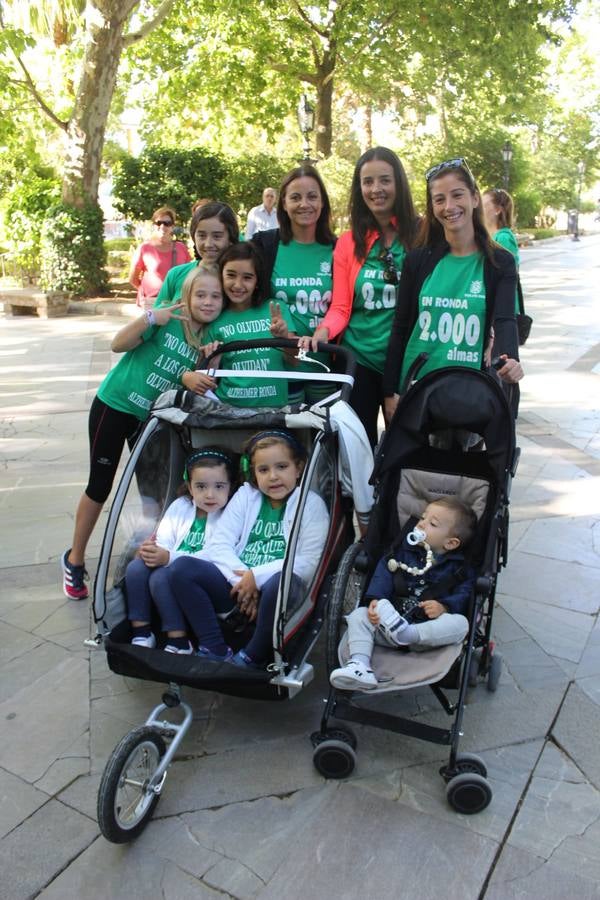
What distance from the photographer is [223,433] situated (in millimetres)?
3438

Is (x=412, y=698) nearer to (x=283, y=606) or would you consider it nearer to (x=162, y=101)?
(x=283, y=606)

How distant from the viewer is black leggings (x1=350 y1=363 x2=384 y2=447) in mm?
3732

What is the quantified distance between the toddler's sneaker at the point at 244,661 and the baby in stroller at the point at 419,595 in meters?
0.29

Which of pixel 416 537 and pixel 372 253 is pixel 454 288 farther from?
pixel 416 537

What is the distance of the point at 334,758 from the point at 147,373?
5.94ft

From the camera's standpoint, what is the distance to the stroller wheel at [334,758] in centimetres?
262

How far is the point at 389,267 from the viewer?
3547mm

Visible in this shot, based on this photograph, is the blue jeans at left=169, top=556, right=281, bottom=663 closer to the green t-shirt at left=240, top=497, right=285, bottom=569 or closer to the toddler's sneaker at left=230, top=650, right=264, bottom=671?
the toddler's sneaker at left=230, top=650, right=264, bottom=671

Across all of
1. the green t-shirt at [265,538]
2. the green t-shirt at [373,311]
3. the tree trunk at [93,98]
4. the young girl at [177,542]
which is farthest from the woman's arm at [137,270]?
the tree trunk at [93,98]

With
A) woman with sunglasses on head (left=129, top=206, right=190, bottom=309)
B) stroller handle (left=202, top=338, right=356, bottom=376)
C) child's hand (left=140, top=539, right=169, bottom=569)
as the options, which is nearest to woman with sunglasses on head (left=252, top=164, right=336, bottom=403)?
stroller handle (left=202, top=338, right=356, bottom=376)

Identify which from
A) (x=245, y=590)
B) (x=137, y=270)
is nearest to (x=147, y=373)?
(x=245, y=590)

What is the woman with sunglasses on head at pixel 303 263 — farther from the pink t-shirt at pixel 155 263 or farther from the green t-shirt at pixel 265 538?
the pink t-shirt at pixel 155 263

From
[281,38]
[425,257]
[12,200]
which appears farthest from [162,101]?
[425,257]

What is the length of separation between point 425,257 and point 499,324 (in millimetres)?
439
